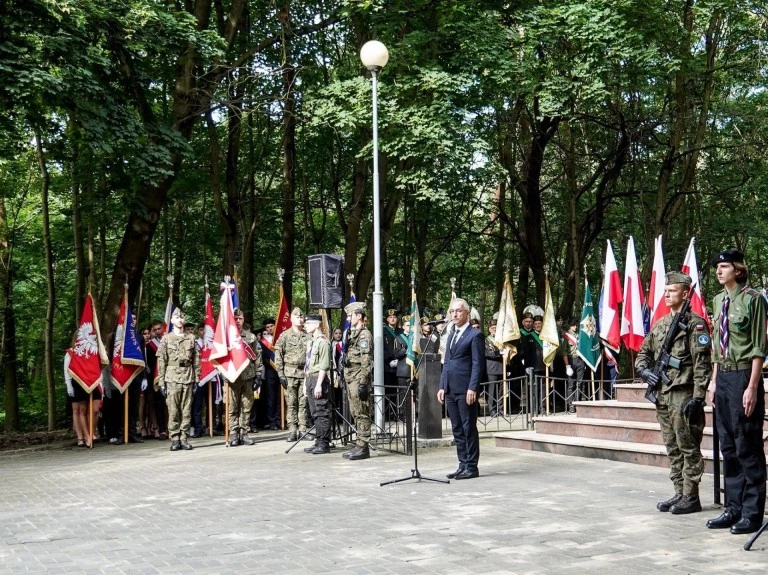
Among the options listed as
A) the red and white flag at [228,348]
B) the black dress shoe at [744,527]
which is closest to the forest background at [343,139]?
the red and white flag at [228,348]

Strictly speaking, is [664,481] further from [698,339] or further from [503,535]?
[503,535]

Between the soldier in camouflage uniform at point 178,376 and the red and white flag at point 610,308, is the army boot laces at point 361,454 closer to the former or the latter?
the soldier in camouflage uniform at point 178,376

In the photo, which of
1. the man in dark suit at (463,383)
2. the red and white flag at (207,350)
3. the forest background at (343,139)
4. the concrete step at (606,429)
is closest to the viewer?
the man in dark suit at (463,383)

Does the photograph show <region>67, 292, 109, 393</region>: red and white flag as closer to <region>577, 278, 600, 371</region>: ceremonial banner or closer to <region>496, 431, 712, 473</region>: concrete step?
<region>496, 431, 712, 473</region>: concrete step

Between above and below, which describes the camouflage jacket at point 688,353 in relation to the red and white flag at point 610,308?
below

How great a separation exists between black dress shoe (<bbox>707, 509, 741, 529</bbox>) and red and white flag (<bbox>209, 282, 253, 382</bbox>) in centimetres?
933

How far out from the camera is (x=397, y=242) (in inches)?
1267

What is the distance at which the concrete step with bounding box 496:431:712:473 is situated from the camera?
35.9 ft

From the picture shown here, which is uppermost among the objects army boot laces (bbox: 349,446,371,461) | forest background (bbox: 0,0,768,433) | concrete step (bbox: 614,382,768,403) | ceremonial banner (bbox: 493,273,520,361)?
forest background (bbox: 0,0,768,433)

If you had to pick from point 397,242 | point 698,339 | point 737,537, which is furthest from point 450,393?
point 397,242

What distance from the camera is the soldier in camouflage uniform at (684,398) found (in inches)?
296

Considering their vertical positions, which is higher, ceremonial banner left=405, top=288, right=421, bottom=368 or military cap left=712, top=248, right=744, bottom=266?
military cap left=712, top=248, right=744, bottom=266

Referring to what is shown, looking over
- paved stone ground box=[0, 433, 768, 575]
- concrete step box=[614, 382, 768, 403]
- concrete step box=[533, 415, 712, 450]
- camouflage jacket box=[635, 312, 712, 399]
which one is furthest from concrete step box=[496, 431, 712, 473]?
camouflage jacket box=[635, 312, 712, 399]

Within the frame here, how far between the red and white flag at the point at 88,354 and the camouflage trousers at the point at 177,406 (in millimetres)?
1623
